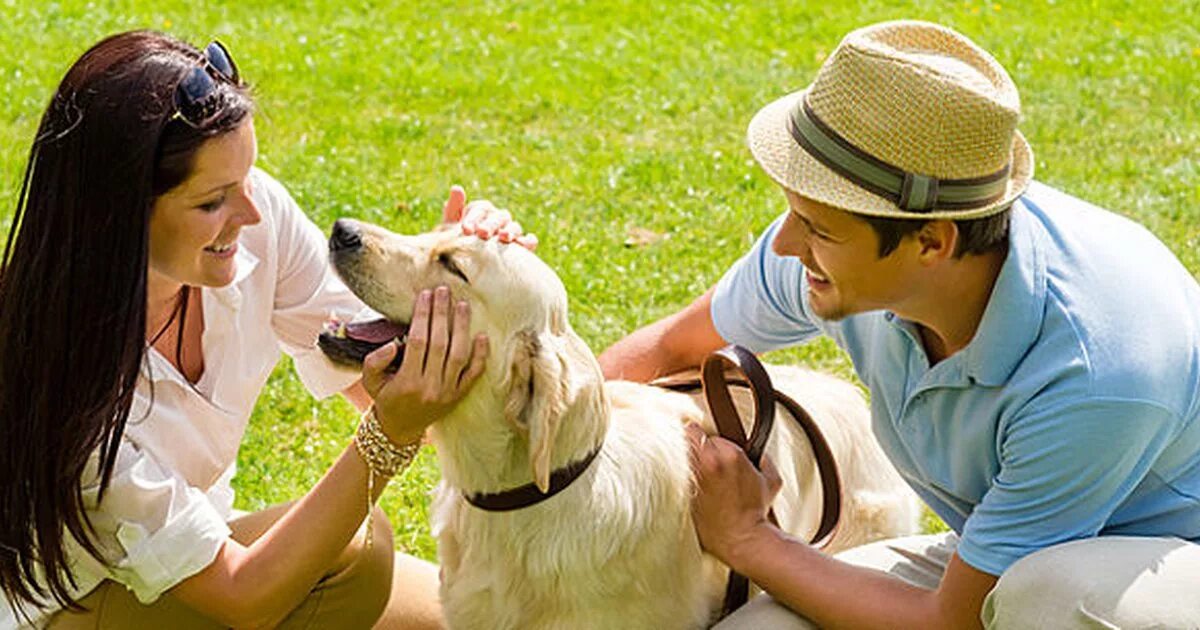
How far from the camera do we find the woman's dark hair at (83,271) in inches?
131

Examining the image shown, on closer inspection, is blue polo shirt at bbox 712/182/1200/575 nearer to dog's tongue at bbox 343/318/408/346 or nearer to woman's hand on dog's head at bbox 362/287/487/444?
woman's hand on dog's head at bbox 362/287/487/444

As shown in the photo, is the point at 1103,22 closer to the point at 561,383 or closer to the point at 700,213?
the point at 700,213

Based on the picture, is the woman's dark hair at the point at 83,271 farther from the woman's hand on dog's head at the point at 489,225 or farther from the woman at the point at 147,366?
the woman's hand on dog's head at the point at 489,225

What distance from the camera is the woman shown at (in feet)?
11.0

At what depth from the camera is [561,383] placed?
3533mm

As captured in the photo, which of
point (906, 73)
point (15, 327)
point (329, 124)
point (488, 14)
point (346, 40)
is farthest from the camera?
point (488, 14)

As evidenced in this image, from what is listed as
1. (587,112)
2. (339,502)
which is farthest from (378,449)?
(587,112)

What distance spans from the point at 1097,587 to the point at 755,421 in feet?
3.18

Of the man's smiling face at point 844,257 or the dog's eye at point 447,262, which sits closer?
the man's smiling face at point 844,257

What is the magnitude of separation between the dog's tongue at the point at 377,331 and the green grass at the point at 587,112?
1351 mm

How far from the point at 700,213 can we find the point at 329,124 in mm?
2047

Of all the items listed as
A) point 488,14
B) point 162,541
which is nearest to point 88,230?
point 162,541

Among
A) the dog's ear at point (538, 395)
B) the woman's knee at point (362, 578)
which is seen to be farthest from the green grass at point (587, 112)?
the dog's ear at point (538, 395)

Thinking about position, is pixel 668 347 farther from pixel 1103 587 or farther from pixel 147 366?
pixel 1103 587
